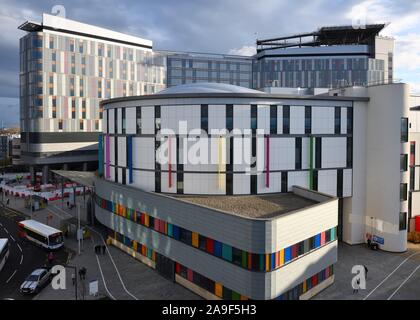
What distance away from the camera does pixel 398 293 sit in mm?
A: 30828

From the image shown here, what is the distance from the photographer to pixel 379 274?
34.9m

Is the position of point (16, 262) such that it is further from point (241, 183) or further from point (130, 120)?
point (241, 183)

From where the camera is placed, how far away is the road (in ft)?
105

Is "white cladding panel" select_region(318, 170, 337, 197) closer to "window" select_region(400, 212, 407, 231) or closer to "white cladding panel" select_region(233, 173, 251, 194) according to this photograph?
"window" select_region(400, 212, 407, 231)

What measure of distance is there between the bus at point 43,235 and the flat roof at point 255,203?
1704 cm

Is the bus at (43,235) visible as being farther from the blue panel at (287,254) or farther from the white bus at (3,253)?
the blue panel at (287,254)

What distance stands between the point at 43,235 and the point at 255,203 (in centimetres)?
2732

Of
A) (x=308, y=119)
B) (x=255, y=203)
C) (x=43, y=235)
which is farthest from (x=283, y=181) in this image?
(x=43, y=235)

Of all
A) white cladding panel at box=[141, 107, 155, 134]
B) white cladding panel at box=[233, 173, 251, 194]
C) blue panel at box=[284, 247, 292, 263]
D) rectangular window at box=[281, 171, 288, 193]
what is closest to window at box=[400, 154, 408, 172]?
rectangular window at box=[281, 171, 288, 193]

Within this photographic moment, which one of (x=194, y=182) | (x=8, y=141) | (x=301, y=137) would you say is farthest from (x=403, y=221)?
(x=8, y=141)

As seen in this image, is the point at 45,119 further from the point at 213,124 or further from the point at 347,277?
the point at 347,277

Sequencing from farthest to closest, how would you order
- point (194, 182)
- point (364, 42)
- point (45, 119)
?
point (364, 42), point (45, 119), point (194, 182)

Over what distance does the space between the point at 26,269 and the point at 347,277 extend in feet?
112

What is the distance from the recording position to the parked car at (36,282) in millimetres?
30656
